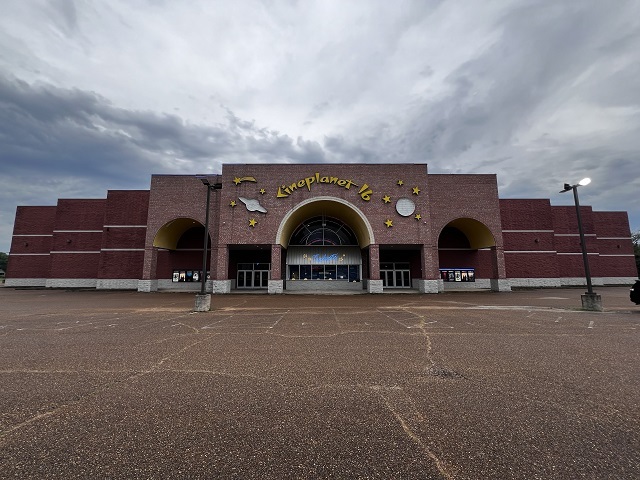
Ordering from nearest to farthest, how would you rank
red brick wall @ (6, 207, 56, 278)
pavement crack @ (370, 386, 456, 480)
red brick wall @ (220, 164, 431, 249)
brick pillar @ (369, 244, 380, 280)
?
pavement crack @ (370, 386, 456, 480), brick pillar @ (369, 244, 380, 280), red brick wall @ (220, 164, 431, 249), red brick wall @ (6, 207, 56, 278)

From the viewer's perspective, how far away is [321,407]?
13.7ft

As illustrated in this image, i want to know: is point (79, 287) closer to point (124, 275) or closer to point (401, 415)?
point (124, 275)

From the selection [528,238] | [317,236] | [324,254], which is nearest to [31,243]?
[317,236]

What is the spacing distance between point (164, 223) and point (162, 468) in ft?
106

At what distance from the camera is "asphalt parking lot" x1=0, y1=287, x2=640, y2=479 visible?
9.40ft

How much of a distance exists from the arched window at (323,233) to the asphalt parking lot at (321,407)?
2595 cm

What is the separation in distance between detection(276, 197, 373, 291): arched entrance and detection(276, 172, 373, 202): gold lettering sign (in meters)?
3.98

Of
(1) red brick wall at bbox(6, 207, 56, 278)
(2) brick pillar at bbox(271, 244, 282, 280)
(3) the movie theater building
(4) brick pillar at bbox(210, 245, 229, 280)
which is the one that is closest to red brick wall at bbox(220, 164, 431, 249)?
(3) the movie theater building

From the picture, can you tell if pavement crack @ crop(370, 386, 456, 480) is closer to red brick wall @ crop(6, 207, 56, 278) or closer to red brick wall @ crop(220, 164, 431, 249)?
red brick wall @ crop(220, 164, 431, 249)

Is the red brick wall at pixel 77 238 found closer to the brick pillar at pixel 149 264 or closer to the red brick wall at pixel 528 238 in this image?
the brick pillar at pixel 149 264

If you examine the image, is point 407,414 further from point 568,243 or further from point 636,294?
point 568,243

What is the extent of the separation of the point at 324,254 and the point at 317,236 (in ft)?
7.82

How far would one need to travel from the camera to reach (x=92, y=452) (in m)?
3.06

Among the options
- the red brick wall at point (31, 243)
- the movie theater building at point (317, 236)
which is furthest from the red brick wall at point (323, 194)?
the red brick wall at point (31, 243)
